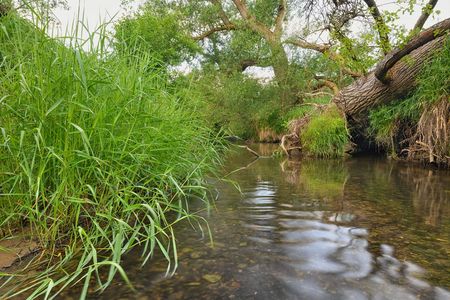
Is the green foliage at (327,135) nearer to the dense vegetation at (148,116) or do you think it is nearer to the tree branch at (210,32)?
the dense vegetation at (148,116)

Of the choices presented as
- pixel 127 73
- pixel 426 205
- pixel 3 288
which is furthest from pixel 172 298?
pixel 426 205

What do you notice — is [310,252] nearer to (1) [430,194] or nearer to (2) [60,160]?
(2) [60,160]

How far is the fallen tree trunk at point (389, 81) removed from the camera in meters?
5.18

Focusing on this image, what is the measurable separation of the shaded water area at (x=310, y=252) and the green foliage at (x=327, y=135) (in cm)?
388

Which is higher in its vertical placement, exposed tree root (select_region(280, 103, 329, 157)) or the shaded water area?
exposed tree root (select_region(280, 103, 329, 157))

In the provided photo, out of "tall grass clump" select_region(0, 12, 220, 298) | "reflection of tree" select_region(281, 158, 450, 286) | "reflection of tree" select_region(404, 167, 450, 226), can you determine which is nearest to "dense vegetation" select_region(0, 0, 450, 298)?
"tall grass clump" select_region(0, 12, 220, 298)

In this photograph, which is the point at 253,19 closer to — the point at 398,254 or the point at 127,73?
the point at 127,73

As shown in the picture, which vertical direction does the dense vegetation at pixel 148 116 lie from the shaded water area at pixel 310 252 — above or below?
above

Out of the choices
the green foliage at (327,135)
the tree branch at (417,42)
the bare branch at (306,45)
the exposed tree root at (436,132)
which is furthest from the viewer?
the bare branch at (306,45)

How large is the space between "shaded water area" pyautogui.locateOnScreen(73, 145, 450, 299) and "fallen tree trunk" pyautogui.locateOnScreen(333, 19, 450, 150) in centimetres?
318

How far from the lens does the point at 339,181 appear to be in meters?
4.03

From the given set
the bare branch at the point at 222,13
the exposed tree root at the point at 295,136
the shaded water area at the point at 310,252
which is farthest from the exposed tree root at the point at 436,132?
the bare branch at the point at 222,13

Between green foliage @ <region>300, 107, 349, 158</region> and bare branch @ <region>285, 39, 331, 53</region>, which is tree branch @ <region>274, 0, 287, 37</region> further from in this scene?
green foliage @ <region>300, 107, 349, 158</region>

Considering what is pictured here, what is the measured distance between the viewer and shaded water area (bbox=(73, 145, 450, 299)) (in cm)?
133
